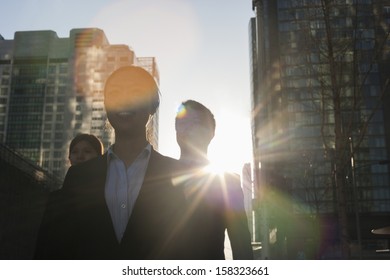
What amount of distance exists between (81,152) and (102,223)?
3.14 m

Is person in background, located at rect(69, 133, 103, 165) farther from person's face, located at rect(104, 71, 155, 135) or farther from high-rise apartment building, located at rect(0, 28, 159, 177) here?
high-rise apartment building, located at rect(0, 28, 159, 177)

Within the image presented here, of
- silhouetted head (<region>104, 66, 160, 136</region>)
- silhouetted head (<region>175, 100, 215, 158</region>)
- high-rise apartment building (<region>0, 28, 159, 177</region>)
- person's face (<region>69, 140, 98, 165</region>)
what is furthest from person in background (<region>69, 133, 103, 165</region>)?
high-rise apartment building (<region>0, 28, 159, 177</region>)

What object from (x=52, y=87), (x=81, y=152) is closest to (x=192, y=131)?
(x=81, y=152)

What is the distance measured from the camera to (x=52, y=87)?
479 ft

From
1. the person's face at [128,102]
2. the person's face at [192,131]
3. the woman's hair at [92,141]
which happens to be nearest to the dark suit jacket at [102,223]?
the person's face at [128,102]

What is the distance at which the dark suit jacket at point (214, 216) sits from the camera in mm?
1831

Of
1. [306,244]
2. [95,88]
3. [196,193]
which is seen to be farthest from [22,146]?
[196,193]

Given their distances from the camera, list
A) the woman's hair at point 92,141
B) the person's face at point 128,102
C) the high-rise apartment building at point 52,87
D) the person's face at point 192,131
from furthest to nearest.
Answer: the high-rise apartment building at point 52,87, the woman's hair at point 92,141, the person's face at point 192,131, the person's face at point 128,102

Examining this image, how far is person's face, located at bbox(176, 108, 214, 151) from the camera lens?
3.17 meters

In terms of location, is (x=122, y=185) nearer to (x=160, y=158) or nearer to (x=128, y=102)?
(x=160, y=158)

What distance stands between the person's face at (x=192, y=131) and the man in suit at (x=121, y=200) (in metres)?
1.29

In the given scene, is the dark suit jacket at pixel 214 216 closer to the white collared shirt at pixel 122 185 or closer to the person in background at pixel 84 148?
the white collared shirt at pixel 122 185

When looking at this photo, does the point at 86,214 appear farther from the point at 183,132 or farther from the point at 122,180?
the point at 183,132

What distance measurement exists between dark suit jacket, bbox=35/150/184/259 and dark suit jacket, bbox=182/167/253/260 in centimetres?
9
